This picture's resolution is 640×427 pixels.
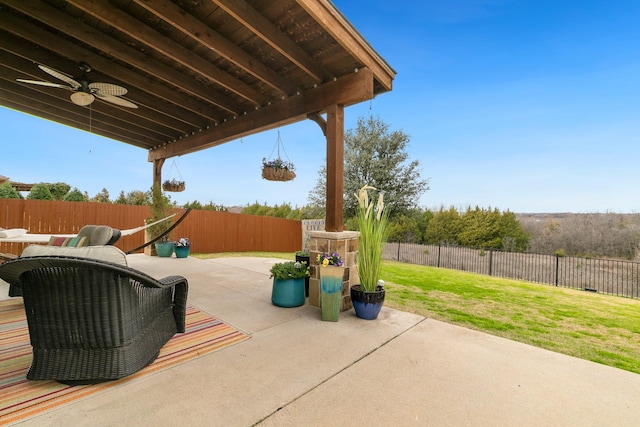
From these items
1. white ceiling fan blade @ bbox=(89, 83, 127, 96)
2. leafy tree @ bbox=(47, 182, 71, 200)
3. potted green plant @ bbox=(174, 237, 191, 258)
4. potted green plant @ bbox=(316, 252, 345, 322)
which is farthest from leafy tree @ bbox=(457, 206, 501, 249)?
leafy tree @ bbox=(47, 182, 71, 200)

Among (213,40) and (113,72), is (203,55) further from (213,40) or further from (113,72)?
(113,72)

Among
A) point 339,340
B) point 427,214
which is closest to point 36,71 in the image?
point 339,340

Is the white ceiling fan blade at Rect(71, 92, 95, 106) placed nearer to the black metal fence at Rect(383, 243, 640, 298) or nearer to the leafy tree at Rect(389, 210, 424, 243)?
the black metal fence at Rect(383, 243, 640, 298)

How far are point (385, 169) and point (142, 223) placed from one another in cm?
849

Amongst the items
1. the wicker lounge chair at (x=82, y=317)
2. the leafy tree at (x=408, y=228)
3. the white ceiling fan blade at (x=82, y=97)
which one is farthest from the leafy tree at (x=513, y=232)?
the white ceiling fan blade at (x=82, y=97)

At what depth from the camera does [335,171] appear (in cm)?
317

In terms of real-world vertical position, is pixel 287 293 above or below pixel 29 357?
above

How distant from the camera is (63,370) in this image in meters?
1.51

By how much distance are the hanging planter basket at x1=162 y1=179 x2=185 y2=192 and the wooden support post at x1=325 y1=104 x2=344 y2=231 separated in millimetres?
4193

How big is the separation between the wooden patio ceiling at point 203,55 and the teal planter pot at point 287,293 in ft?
6.90

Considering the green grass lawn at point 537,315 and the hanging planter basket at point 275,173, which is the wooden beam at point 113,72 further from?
the green grass lawn at point 537,315

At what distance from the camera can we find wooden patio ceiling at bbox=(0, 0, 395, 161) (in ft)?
8.41

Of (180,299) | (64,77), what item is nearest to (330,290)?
(180,299)

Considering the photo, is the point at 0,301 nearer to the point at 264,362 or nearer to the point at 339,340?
Result: the point at 264,362
